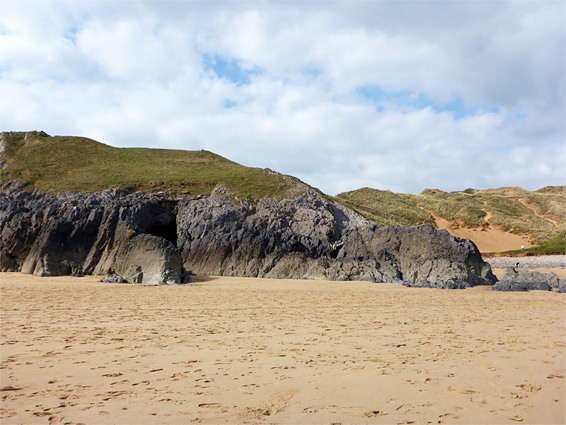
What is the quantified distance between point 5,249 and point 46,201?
4.37m

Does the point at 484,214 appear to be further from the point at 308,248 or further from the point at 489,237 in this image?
the point at 308,248

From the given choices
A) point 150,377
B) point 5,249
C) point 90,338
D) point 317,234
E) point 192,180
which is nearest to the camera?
point 150,377

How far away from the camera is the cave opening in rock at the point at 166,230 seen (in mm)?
28664

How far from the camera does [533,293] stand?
18.0m

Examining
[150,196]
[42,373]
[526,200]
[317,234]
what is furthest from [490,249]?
[42,373]

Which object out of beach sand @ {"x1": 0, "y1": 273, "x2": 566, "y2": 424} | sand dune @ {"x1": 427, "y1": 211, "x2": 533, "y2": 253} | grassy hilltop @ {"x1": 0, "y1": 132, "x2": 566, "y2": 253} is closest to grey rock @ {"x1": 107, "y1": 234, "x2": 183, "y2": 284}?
beach sand @ {"x1": 0, "y1": 273, "x2": 566, "y2": 424}

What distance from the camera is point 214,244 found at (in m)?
26.3

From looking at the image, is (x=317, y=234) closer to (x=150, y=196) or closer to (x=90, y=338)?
(x=150, y=196)

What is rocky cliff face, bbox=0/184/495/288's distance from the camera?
22234 millimetres

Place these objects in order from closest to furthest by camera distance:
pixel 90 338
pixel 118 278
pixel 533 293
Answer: pixel 90 338
pixel 533 293
pixel 118 278

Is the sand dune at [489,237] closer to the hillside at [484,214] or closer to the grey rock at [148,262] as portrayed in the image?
the hillside at [484,214]

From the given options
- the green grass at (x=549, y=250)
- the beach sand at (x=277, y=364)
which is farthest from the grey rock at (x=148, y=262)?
the green grass at (x=549, y=250)

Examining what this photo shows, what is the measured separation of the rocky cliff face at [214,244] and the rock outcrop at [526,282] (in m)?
1.41

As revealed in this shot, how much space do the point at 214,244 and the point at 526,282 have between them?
18.0m
